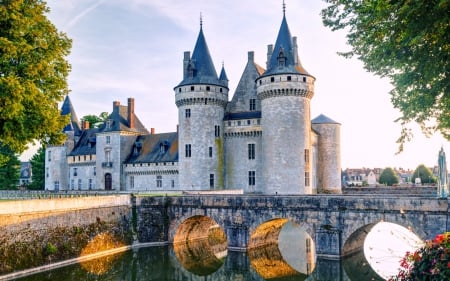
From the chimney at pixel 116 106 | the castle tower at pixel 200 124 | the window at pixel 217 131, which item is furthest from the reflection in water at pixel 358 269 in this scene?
the chimney at pixel 116 106

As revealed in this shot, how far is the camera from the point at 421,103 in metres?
11.1

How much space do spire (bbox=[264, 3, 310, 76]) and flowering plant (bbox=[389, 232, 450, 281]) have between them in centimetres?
2736

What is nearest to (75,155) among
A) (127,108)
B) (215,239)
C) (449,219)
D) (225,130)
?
(127,108)

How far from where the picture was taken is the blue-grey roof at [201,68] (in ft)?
119

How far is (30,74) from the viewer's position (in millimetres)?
17641

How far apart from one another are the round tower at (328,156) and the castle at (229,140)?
0.31 feet

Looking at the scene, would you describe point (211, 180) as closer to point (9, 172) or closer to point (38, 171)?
point (9, 172)

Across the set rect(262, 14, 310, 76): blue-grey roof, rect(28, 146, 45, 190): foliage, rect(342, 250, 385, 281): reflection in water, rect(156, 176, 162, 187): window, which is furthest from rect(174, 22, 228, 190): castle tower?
rect(28, 146, 45, 190): foliage

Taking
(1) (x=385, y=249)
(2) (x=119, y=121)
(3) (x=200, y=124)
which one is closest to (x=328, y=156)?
(3) (x=200, y=124)

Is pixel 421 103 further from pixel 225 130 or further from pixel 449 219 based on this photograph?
pixel 225 130

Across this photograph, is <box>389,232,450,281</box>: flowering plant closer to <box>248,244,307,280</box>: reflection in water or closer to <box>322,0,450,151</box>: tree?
<box>322,0,450,151</box>: tree

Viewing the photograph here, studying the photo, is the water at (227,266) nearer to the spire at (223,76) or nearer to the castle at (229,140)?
the castle at (229,140)

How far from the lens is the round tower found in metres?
40.7

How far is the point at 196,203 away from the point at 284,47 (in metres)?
16.5
